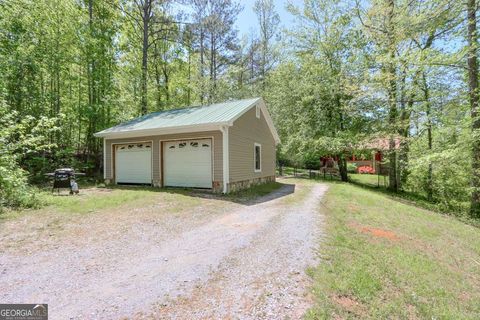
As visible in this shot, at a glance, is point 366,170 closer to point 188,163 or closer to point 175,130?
point 188,163

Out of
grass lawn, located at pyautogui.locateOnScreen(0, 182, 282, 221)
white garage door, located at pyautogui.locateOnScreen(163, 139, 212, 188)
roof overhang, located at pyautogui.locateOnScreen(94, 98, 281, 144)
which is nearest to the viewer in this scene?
grass lawn, located at pyautogui.locateOnScreen(0, 182, 282, 221)

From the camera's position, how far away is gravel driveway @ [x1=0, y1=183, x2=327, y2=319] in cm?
274

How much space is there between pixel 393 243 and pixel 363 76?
13.4 metres

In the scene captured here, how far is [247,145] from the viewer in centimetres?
1155

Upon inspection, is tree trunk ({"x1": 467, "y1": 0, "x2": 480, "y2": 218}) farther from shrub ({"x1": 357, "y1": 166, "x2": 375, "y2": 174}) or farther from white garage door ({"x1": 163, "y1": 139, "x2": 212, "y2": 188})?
shrub ({"x1": 357, "y1": 166, "x2": 375, "y2": 174})

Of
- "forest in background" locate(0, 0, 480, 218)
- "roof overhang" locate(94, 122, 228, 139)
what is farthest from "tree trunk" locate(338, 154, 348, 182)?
"roof overhang" locate(94, 122, 228, 139)

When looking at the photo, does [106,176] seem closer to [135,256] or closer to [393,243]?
[135,256]

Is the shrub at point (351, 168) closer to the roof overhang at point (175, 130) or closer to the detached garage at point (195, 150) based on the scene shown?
the detached garage at point (195, 150)

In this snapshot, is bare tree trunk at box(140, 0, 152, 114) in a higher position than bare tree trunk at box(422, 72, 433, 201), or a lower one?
higher

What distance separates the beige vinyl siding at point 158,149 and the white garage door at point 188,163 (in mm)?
251

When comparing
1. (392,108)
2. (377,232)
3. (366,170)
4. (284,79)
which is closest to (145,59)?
(284,79)

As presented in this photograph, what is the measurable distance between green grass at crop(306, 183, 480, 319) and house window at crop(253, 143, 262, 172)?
18.8 feet

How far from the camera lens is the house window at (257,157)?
12491mm

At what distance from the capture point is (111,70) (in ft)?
56.6
